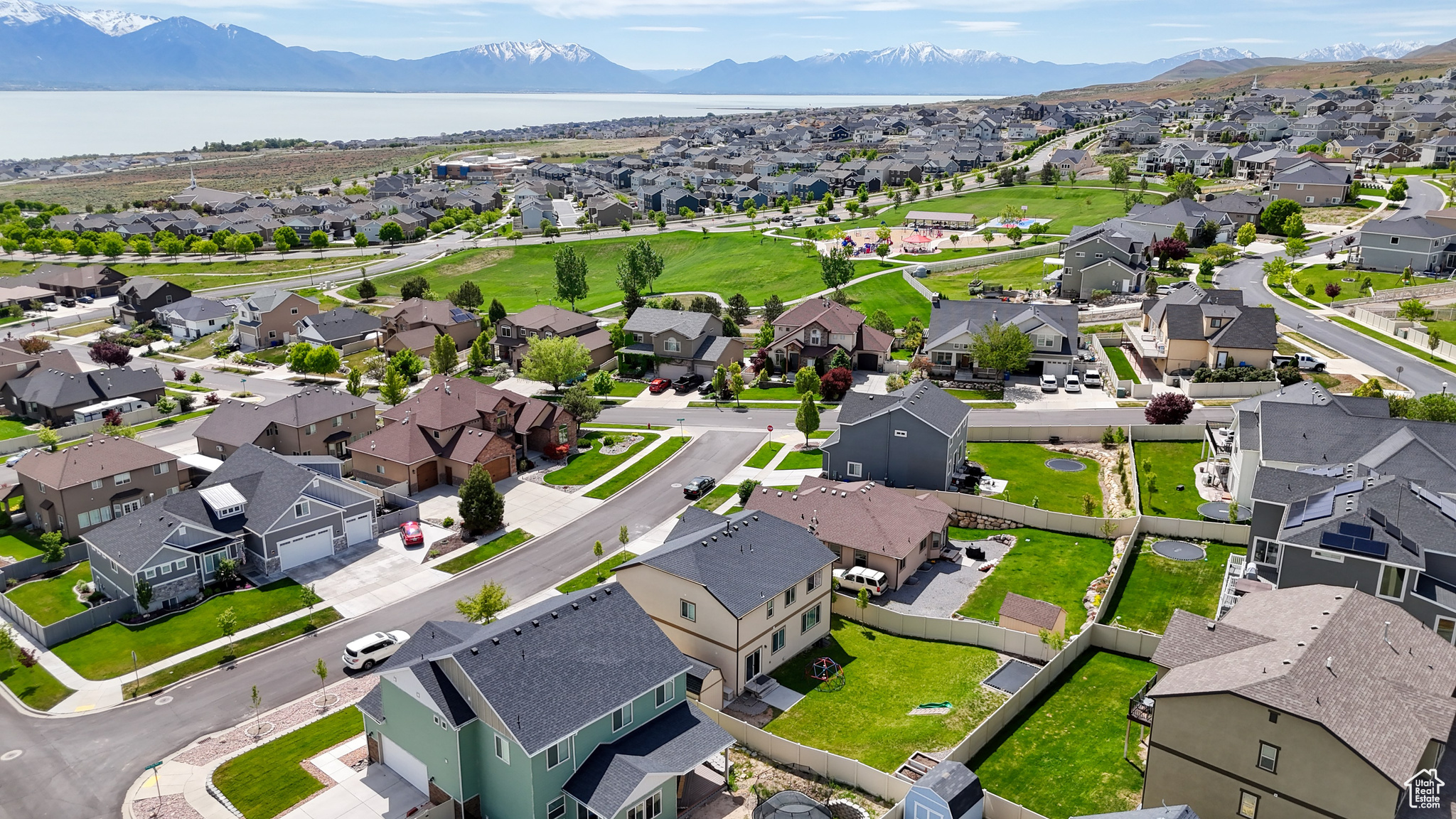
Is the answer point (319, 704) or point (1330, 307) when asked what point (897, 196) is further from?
Result: point (319, 704)

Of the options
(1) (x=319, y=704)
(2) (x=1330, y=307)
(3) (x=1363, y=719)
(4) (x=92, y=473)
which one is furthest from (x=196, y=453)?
(2) (x=1330, y=307)

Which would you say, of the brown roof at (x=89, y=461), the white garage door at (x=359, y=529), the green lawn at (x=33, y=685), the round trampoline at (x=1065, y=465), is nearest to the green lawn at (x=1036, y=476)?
the round trampoline at (x=1065, y=465)

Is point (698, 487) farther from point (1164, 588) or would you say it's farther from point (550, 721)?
point (550, 721)

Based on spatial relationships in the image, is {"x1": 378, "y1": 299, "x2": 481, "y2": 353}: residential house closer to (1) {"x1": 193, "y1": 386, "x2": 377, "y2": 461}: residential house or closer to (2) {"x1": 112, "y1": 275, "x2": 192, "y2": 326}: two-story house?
(1) {"x1": 193, "y1": 386, "x2": 377, "y2": 461}: residential house

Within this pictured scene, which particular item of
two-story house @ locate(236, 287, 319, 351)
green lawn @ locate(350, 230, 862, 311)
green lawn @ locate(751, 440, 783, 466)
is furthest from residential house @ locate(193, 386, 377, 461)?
green lawn @ locate(350, 230, 862, 311)

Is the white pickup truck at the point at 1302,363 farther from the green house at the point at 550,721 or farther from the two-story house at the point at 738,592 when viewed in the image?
the green house at the point at 550,721

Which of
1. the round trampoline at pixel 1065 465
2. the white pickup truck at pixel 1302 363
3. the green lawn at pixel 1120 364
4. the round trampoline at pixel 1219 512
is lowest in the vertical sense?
the round trampoline at pixel 1065 465

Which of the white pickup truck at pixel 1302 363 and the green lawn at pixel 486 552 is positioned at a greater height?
the white pickup truck at pixel 1302 363
